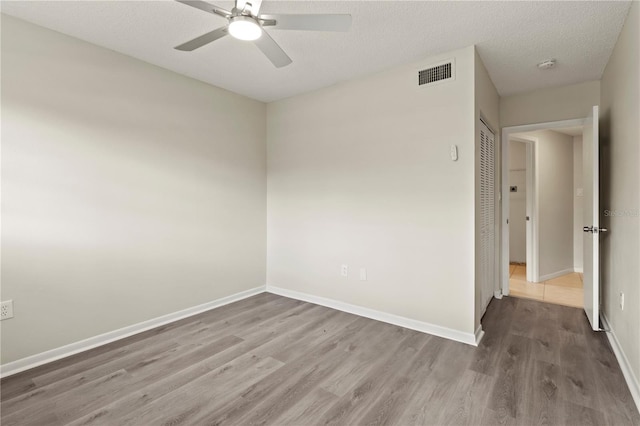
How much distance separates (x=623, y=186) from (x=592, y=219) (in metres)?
0.62

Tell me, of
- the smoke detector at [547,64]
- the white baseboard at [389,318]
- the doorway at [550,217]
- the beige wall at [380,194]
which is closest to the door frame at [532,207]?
the doorway at [550,217]

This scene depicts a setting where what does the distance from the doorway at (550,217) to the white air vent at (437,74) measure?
1.62 m

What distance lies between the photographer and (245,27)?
1738 millimetres

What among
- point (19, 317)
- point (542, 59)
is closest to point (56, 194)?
point (19, 317)

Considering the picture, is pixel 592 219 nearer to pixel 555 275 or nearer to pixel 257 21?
pixel 555 275

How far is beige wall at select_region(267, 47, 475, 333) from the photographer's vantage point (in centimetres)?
270

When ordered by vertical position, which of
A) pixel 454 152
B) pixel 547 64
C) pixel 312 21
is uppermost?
pixel 547 64

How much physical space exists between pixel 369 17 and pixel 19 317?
319cm

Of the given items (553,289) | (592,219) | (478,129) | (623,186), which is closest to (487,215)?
(592,219)

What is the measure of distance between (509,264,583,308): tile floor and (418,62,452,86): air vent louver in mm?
2850

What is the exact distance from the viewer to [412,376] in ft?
7.07

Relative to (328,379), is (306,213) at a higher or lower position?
higher

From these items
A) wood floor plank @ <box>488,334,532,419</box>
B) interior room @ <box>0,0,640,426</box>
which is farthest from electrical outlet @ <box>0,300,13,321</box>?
wood floor plank @ <box>488,334,532,419</box>

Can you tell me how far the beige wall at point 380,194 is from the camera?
8.86 ft
